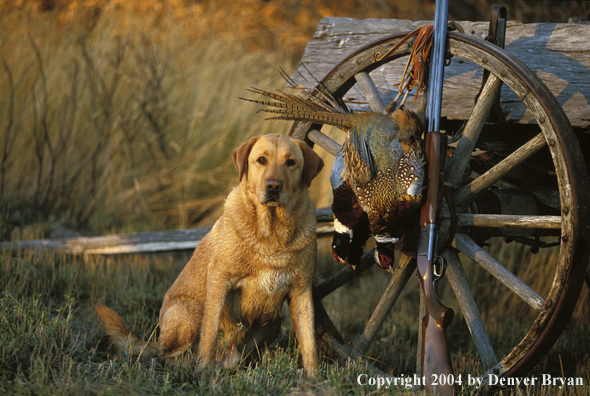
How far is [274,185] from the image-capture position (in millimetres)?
2441

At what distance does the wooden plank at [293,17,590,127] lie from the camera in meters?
2.51

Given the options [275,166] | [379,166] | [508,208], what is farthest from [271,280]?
[508,208]

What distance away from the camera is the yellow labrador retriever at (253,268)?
2508 mm

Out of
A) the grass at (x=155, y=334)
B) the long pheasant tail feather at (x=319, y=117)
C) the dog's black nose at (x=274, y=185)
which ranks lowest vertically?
the grass at (x=155, y=334)

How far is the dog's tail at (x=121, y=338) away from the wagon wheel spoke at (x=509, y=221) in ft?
5.61

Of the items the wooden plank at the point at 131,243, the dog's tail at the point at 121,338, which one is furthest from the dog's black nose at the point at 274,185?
the wooden plank at the point at 131,243

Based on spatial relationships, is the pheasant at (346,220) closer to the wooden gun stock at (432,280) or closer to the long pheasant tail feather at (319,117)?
the long pheasant tail feather at (319,117)

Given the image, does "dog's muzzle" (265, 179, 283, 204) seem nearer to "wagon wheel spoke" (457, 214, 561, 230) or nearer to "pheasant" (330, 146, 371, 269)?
"pheasant" (330, 146, 371, 269)

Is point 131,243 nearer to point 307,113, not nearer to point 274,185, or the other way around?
point 274,185

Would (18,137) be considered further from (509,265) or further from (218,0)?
(218,0)

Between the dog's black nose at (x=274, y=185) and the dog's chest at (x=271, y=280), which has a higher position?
the dog's black nose at (x=274, y=185)

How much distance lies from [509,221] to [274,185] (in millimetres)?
1080

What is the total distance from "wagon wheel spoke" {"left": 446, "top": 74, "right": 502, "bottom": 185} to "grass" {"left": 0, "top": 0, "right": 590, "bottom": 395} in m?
1.05

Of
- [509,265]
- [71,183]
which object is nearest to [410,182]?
[509,265]
